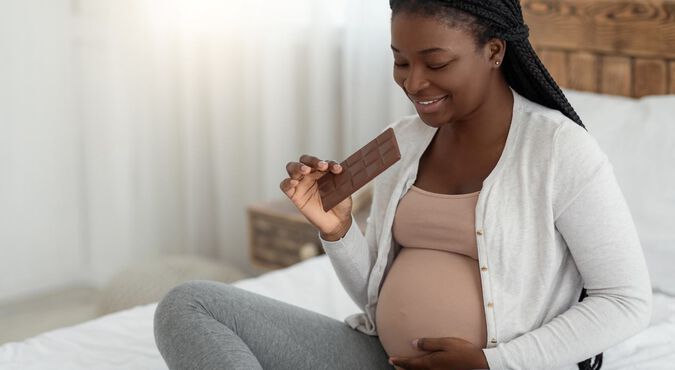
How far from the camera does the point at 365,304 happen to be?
4.93ft

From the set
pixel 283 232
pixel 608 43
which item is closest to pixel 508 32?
pixel 608 43

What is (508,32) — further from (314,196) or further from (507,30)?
(314,196)

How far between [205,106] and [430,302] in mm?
2056

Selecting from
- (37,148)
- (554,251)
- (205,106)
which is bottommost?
(37,148)

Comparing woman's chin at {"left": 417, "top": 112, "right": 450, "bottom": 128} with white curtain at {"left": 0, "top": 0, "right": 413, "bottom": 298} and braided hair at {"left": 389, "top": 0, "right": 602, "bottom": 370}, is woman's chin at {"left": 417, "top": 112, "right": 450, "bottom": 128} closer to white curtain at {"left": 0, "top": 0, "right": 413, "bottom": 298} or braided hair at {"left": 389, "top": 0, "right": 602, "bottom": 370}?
braided hair at {"left": 389, "top": 0, "right": 602, "bottom": 370}

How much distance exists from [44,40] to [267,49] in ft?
2.48

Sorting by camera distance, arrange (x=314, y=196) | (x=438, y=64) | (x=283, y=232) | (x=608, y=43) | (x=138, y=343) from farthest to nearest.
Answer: (x=283, y=232)
(x=608, y=43)
(x=138, y=343)
(x=314, y=196)
(x=438, y=64)

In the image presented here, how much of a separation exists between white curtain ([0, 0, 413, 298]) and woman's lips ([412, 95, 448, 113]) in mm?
1600

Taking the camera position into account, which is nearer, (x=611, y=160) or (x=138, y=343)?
(x=138, y=343)

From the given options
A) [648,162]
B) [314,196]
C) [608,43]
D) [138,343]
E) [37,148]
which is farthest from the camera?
[37,148]

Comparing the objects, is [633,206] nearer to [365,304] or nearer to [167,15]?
[365,304]

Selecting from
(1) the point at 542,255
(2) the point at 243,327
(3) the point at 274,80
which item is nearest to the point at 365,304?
(2) the point at 243,327

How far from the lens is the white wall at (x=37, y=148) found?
301 centimetres

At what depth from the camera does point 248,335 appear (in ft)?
4.43
